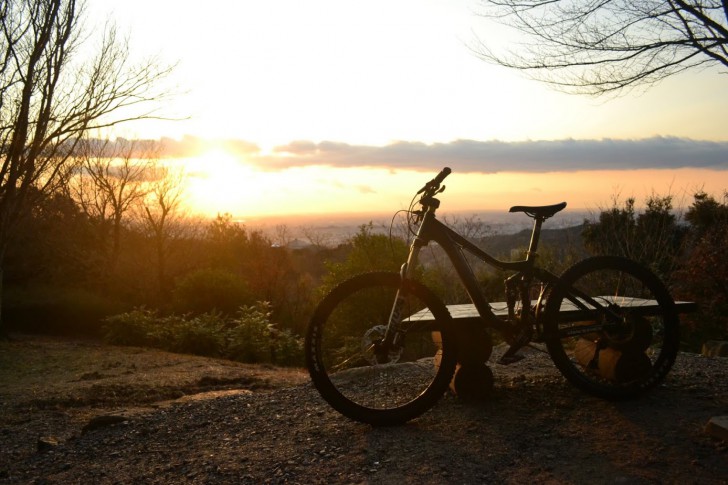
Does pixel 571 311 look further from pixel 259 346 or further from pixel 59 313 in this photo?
pixel 59 313

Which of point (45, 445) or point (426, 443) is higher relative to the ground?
point (426, 443)

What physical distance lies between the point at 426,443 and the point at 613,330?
1740 mm

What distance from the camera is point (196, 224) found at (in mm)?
24734

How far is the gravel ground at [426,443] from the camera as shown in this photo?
367cm

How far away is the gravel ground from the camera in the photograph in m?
3.67

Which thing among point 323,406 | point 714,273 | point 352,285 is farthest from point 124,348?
point 714,273

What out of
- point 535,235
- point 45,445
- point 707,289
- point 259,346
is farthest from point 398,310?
point 707,289

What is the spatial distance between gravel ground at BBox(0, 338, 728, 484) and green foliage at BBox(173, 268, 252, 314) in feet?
38.1

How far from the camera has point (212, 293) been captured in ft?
56.4

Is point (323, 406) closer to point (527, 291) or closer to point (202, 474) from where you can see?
point (202, 474)

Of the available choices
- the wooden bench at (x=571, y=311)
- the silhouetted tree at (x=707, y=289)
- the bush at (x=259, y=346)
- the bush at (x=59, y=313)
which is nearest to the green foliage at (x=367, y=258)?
the bush at (x=259, y=346)

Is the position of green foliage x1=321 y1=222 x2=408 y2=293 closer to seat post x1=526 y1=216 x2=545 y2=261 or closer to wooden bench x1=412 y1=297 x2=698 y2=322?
wooden bench x1=412 y1=297 x2=698 y2=322

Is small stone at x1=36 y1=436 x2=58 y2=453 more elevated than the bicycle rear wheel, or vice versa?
the bicycle rear wheel

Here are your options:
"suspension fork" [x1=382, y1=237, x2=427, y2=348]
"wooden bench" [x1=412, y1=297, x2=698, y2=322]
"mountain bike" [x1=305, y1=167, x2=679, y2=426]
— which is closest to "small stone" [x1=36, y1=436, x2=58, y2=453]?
"mountain bike" [x1=305, y1=167, x2=679, y2=426]
